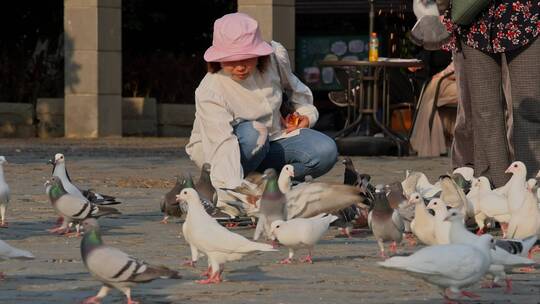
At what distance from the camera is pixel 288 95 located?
10289 mm

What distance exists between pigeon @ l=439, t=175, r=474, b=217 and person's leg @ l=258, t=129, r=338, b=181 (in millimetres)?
1162

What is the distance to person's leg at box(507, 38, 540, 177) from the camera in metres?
9.77

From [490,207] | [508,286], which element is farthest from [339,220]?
[508,286]

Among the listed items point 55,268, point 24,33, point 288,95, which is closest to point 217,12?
point 24,33

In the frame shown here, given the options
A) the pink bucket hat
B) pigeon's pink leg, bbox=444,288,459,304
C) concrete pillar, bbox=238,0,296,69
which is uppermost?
the pink bucket hat

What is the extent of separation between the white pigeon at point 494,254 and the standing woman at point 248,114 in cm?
256

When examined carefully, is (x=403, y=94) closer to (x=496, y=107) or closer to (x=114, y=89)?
(x=114, y=89)

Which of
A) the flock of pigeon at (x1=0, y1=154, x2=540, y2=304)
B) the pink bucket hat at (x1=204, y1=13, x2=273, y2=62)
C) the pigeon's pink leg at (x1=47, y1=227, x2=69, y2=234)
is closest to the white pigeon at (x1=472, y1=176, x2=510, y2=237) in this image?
the flock of pigeon at (x1=0, y1=154, x2=540, y2=304)

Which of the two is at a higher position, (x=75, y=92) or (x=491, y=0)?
(x=491, y=0)

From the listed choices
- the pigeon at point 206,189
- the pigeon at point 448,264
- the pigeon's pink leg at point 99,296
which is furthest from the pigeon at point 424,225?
the pigeon's pink leg at point 99,296

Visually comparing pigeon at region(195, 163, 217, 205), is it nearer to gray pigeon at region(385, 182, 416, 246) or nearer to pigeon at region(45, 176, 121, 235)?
pigeon at region(45, 176, 121, 235)

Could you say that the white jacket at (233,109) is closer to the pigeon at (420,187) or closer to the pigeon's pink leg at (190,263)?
the pigeon at (420,187)

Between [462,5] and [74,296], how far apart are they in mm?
3900

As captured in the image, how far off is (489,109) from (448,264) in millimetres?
3809
